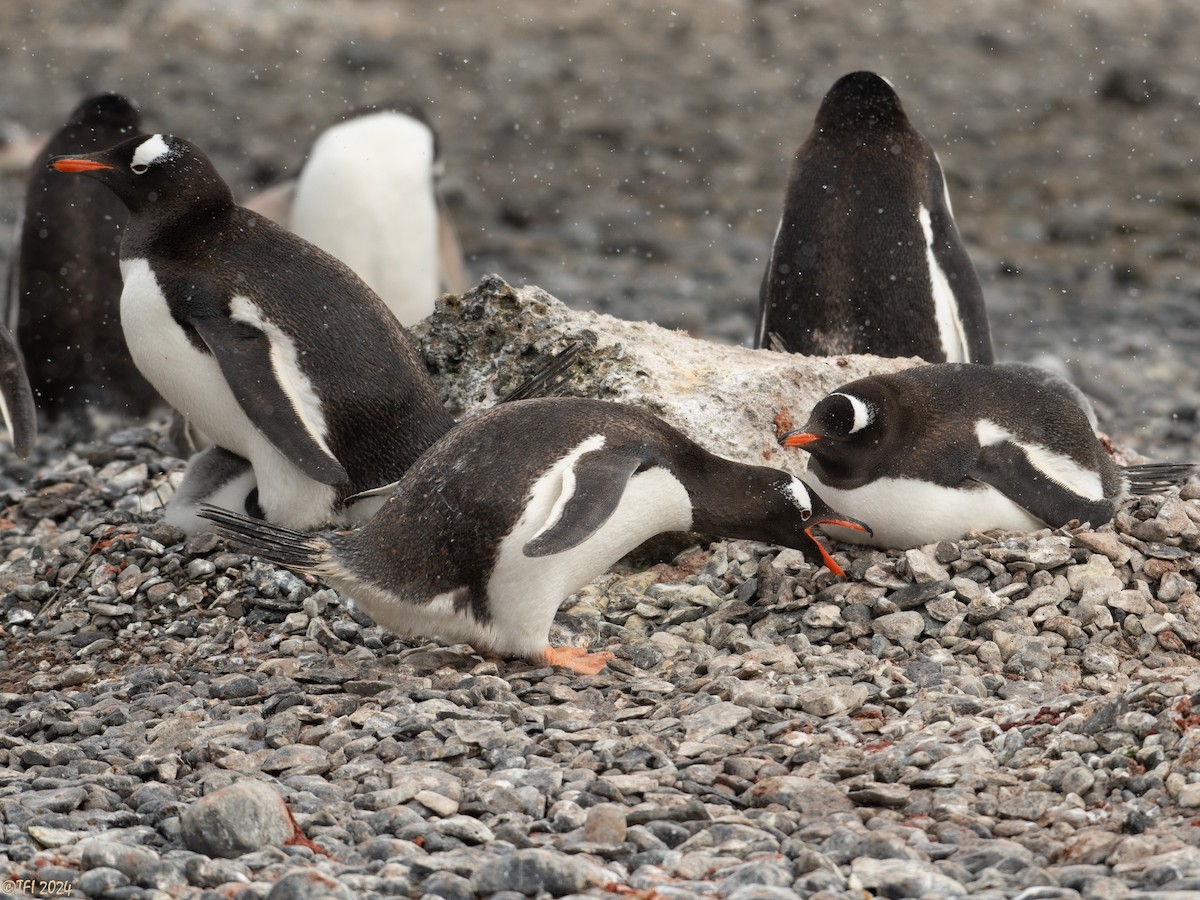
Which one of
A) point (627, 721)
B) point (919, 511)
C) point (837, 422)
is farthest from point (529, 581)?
point (919, 511)

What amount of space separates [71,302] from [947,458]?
5467 mm

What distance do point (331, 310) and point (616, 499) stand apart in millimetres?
1566

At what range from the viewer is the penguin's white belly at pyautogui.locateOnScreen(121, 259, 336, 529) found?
5.38 metres

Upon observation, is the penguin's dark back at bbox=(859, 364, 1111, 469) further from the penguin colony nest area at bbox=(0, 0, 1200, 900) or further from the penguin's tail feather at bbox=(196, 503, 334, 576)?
the penguin's tail feather at bbox=(196, 503, 334, 576)

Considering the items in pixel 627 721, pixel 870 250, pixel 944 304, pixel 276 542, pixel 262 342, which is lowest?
pixel 627 721

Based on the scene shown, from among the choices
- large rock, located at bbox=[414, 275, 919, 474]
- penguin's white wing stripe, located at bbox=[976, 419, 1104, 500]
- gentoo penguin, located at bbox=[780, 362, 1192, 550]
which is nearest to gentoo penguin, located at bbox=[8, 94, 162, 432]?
large rock, located at bbox=[414, 275, 919, 474]

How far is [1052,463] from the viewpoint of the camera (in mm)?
5195

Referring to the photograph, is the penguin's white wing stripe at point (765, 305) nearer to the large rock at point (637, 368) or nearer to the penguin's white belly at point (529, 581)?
the large rock at point (637, 368)

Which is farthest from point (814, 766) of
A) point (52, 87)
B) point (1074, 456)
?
point (52, 87)

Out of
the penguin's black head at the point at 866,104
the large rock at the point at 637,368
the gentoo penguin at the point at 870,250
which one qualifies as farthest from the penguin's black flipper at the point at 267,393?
the penguin's black head at the point at 866,104

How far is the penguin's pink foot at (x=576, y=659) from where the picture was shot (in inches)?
177

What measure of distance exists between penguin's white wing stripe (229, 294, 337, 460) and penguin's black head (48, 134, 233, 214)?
464 mm

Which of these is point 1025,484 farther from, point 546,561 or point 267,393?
point 267,393

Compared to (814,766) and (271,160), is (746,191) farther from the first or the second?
(814,766)
